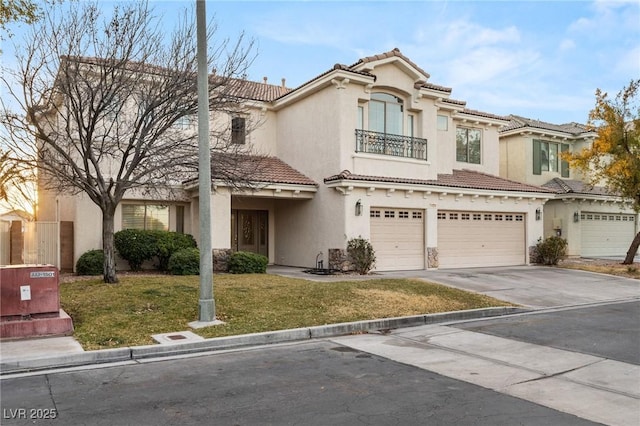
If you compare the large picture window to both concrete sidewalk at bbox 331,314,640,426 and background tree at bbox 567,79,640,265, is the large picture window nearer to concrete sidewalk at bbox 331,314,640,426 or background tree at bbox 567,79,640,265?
concrete sidewalk at bbox 331,314,640,426

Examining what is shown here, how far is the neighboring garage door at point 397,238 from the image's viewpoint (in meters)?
19.0

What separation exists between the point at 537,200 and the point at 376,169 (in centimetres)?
907

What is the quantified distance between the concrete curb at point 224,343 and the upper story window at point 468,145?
46.2 feet

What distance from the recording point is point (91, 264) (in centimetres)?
1589

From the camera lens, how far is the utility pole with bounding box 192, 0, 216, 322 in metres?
9.55

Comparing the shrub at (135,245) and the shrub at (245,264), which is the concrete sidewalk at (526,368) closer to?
the shrub at (245,264)

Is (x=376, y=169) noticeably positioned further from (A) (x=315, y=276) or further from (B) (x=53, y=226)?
(B) (x=53, y=226)

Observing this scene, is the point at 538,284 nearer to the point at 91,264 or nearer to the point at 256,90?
the point at 256,90

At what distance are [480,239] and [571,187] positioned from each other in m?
9.02

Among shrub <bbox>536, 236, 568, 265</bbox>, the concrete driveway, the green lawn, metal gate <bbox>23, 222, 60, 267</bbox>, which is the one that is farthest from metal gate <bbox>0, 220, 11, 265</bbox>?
shrub <bbox>536, 236, 568, 265</bbox>

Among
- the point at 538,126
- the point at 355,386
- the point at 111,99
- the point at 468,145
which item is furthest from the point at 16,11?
the point at 538,126

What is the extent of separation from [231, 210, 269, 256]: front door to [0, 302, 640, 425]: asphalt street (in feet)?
41.3

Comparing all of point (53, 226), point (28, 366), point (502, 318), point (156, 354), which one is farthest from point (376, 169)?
point (28, 366)

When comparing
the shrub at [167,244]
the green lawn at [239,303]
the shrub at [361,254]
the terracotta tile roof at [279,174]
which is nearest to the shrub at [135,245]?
the shrub at [167,244]
